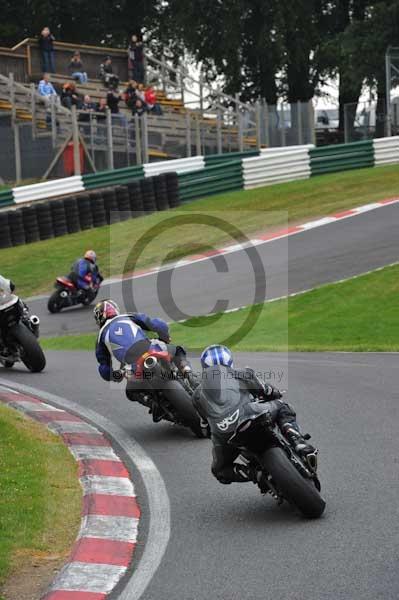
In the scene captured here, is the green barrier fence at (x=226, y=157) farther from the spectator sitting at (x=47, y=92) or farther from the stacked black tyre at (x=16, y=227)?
the stacked black tyre at (x=16, y=227)

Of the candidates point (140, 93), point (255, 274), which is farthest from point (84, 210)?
point (140, 93)

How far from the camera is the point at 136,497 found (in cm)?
816

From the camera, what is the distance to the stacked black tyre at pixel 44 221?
84.4 feet

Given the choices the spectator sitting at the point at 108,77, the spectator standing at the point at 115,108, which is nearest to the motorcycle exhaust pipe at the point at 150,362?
the spectator standing at the point at 115,108

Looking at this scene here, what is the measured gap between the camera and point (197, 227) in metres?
26.3

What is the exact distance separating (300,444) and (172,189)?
20.7 meters

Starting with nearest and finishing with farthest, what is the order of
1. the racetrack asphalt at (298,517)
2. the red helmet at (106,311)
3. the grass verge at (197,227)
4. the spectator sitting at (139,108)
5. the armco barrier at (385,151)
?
1. the racetrack asphalt at (298,517)
2. the red helmet at (106,311)
3. the grass verge at (197,227)
4. the spectator sitting at (139,108)
5. the armco barrier at (385,151)

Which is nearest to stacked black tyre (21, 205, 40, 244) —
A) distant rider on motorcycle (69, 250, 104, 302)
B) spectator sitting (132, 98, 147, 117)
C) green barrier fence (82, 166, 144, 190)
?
green barrier fence (82, 166, 144, 190)

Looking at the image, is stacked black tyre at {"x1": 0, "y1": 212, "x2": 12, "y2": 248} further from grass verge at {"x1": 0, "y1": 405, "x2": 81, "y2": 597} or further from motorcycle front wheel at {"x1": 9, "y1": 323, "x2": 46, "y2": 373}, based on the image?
grass verge at {"x1": 0, "y1": 405, "x2": 81, "y2": 597}

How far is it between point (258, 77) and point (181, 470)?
3824 cm

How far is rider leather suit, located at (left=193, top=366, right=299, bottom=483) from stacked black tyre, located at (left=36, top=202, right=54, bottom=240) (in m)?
18.4

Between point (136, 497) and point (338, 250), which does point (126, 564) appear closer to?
point (136, 497)

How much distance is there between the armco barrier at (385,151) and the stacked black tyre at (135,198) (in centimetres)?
814

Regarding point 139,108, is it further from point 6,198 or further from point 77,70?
point 6,198
